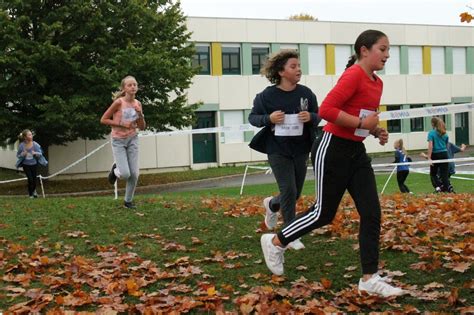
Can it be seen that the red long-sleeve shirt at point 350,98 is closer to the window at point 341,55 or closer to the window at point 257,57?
the window at point 257,57

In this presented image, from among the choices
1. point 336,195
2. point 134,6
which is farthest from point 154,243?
point 134,6

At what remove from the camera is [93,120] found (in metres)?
22.7

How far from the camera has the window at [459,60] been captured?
45031 mm

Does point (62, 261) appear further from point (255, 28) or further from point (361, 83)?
point (255, 28)

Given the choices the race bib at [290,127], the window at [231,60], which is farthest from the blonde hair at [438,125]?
the window at [231,60]

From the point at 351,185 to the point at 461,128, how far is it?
44112mm

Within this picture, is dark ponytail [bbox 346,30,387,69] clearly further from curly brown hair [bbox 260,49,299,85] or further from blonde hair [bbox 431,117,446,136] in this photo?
blonde hair [bbox 431,117,446,136]

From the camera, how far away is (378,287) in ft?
15.0

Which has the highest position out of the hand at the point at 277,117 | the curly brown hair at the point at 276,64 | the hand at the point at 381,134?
the curly brown hair at the point at 276,64

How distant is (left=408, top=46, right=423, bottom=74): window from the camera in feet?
141

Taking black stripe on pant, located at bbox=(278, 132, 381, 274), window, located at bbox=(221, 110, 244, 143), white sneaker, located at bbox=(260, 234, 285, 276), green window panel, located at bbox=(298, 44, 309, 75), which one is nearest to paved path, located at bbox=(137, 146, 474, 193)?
window, located at bbox=(221, 110, 244, 143)

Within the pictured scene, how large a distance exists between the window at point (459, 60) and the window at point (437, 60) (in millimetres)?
1186

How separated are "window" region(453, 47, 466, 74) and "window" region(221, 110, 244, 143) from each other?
17446 millimetres

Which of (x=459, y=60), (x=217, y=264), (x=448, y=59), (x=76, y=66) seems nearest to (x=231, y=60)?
(x=76, y=66)
